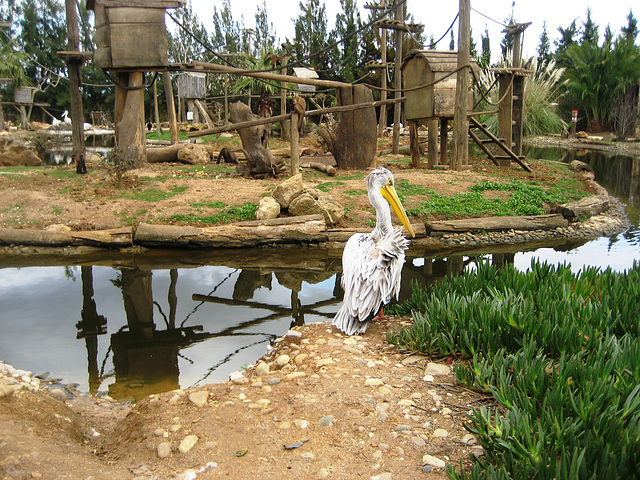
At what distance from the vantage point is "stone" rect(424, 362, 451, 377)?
154 inches

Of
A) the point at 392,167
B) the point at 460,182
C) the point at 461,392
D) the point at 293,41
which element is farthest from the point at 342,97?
the point at 293,41

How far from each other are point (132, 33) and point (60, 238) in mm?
4309

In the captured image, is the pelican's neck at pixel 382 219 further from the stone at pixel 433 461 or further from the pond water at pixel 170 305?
the stone at pixel 433 461

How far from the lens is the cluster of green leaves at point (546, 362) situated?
8.22 ft

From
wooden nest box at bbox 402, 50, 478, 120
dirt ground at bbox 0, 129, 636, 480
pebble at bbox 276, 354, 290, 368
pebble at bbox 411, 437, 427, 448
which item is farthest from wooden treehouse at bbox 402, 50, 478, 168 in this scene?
pebble at bbox 411, 437, 427, 448

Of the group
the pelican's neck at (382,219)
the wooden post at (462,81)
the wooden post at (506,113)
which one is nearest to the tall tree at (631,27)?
the wooden post at (506,113)

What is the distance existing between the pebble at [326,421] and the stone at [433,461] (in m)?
0.62

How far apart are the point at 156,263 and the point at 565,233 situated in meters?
6.83

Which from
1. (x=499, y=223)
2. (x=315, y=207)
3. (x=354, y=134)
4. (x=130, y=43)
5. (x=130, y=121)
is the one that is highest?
(x=130, y=43)

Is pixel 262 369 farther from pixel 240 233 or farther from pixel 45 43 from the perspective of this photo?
pixel 45 43

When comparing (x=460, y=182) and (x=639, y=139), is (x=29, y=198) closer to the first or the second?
(x=460, y=182)

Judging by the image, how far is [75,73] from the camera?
1197 centimetres

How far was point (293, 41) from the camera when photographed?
34781 millimetres

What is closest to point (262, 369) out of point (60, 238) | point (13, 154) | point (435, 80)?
point (60, 238)
